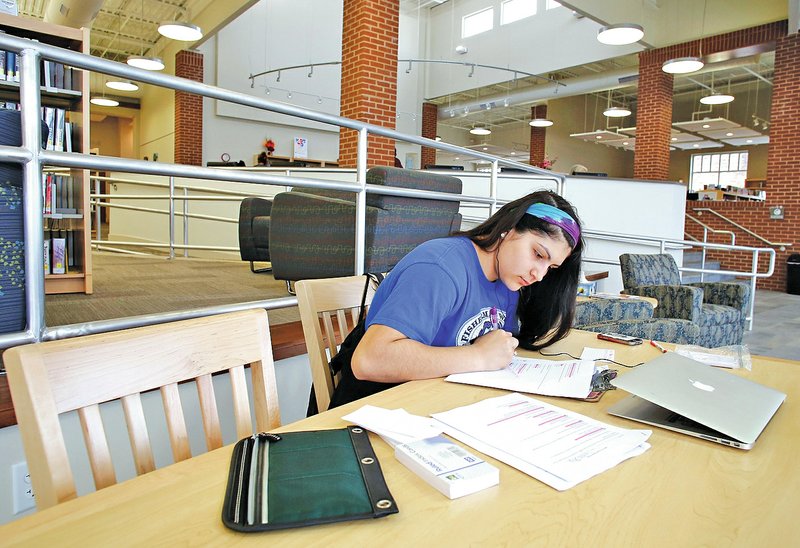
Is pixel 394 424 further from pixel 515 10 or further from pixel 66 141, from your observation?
pixel 515 10

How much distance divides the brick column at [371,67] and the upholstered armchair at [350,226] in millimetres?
3184

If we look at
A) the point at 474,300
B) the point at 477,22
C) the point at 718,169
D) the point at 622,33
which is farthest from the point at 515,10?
the point at 474,300

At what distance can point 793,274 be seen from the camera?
25.9 feet

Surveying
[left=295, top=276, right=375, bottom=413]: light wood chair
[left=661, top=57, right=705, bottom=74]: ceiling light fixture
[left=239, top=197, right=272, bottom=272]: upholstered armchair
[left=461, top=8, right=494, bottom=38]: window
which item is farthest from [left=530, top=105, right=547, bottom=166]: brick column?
[left=295, top=276, right=375, bottom=413]: light wood chair

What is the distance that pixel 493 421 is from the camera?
0.82 meters

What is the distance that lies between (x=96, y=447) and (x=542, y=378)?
78cm

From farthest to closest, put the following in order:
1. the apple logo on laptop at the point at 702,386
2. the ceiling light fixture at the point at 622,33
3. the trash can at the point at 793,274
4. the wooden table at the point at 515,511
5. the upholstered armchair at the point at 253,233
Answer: the trash can at the point at 793,274 < the ceiling light fixture at the point at 622,33 < the upholstered armchair at the point at 253,233 < the apple logo on laptop at the point at 702,386 < the wooden table at the point at 515,511

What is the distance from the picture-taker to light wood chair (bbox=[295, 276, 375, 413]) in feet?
4.05

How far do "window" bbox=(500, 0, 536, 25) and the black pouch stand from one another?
11.4m

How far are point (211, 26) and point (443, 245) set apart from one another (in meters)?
9.70

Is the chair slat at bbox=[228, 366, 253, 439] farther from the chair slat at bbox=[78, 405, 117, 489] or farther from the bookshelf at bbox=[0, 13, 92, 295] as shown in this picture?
the bookshelf at bbox=[0, 13, 92, 295]

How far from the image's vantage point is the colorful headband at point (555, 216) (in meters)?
1.31

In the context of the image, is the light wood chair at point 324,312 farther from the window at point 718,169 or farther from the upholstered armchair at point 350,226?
the window at point 718,169

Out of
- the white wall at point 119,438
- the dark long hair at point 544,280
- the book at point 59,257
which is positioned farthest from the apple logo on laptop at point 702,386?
the book at point 59,257
